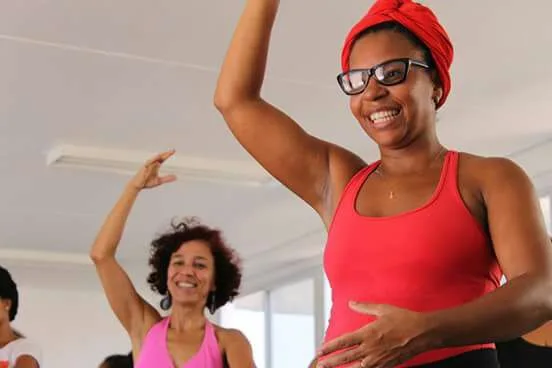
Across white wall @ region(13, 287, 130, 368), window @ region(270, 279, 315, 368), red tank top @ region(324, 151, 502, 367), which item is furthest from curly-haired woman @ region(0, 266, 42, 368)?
white wall @ region(13, 287, 130, 368)

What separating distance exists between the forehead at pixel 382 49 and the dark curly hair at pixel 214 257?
1827 millimetres

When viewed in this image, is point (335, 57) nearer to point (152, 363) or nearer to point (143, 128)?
point (143, 128)

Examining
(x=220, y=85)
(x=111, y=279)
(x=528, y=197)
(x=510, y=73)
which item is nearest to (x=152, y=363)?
(x=111, y=279)

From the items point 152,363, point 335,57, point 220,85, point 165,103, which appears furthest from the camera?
point 165,103

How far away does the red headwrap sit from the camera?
3.76 feet

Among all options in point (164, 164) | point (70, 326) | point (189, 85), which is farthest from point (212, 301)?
point (70, 326)

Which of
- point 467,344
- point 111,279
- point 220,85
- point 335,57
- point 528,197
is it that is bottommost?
point 467,344

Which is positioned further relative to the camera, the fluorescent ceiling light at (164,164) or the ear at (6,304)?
the fluorescent ceiling light at (164,164)

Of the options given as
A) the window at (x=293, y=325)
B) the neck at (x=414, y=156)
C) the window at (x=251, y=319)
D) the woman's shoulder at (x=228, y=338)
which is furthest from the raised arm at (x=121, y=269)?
the window at (x=251, y=319)

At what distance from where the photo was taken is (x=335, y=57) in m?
3.66

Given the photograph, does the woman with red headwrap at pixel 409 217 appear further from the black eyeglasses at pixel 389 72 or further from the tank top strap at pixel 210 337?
the tank top strap at pixel 210 337

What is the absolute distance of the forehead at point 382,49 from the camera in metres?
1.14

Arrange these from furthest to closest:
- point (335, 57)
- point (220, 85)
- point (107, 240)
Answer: point (335, 57)
point (107, 240)
point (220, 85)

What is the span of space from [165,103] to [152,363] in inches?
70.9
